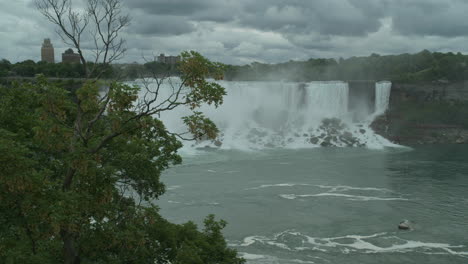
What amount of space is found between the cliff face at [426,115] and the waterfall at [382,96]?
0.61 meters

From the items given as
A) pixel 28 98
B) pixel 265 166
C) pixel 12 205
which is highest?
pixel 28 98

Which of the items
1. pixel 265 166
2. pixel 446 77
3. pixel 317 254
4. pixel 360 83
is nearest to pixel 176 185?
pixel 265 166

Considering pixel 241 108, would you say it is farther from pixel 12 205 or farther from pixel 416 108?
pixel 12 205

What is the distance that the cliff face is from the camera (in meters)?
44.5

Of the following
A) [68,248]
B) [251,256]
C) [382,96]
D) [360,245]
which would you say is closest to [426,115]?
[382,96]

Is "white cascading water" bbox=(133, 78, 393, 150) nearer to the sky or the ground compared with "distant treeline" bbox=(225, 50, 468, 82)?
nearer to the ground

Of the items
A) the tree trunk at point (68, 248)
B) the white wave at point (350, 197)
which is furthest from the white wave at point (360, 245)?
the tree trunk at point (68, 248)

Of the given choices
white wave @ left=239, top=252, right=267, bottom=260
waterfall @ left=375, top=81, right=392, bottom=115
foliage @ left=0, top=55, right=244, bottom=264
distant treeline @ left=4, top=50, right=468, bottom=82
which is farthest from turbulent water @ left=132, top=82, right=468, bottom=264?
distant treeline @ left=4, top=50, right=468, bottom=82

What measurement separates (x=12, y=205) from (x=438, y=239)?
1425cm

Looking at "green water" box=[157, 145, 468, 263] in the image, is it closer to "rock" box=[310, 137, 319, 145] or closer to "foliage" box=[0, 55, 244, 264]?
"rock" box=[310, 137, 319, 145]

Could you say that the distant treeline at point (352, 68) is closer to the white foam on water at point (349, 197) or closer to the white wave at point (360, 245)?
the white foam on water at point (349, 197)

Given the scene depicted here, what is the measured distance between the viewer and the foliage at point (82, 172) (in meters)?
5.80

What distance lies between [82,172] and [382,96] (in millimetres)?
48397

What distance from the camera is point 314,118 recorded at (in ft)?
160
